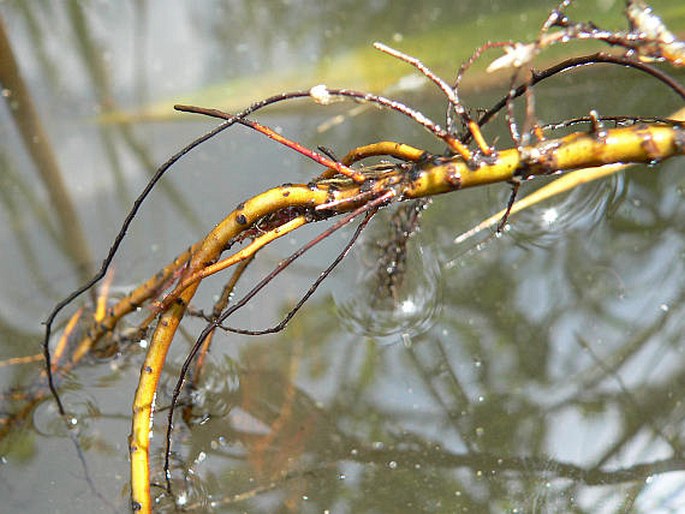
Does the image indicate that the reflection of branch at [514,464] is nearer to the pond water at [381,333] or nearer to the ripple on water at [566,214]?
the pond water at [381,333]

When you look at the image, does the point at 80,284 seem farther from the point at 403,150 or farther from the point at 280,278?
the point at 403,150

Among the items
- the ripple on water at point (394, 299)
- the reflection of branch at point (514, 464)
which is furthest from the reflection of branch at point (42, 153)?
the reflection of branch at point (514, 464)

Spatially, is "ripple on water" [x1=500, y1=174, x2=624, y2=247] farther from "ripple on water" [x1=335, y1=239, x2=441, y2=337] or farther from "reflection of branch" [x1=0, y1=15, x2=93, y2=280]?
Answer: "reflection of branch" [x1=0, y1=15, x2=93, y2=280]

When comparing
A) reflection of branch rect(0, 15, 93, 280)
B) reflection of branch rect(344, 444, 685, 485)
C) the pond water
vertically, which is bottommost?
Answer: reflection of branch rect(344, 444, 685, 485)

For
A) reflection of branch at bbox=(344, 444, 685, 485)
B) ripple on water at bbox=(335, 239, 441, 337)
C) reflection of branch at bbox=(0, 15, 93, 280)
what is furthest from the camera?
reflection of branch at bbox=(0, 15, 93, 280)

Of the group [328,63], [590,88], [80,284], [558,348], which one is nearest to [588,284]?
[558,348]

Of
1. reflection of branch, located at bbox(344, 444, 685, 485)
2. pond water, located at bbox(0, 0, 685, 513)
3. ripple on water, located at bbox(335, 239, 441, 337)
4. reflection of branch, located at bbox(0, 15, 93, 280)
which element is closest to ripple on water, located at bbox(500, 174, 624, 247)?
pond water, located at bbox(0, 0, 685, 513)

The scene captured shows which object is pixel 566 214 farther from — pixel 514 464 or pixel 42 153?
pixel 42 153

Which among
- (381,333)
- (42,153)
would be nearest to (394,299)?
(381,333)
